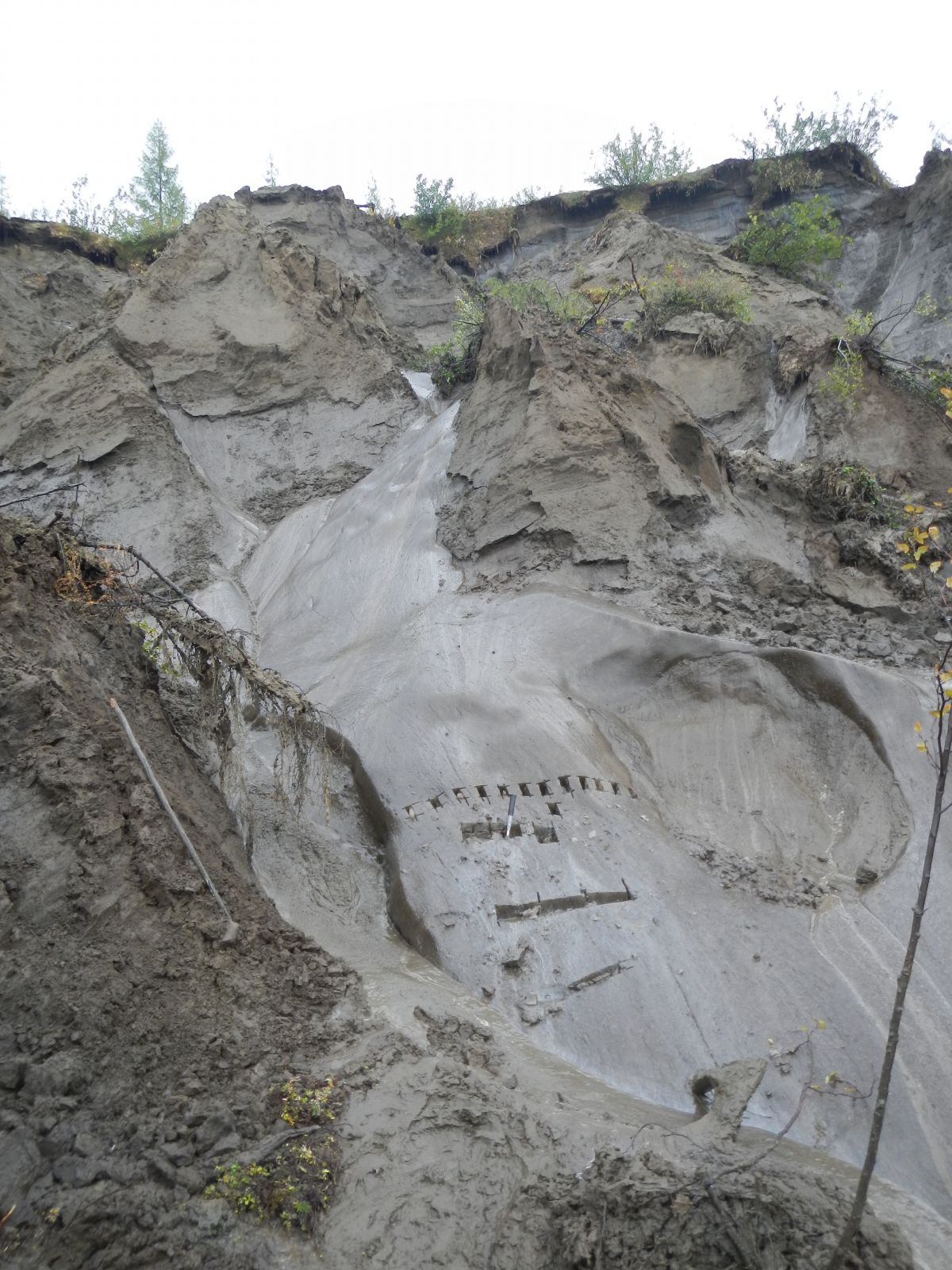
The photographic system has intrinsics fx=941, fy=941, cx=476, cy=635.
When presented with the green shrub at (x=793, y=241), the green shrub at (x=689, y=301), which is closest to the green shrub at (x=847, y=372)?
the green shrub at (x=689, y=301)

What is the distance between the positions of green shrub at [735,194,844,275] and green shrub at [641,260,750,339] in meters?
3.87

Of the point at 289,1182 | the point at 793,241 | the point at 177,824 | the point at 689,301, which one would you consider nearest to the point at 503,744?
the point at 177,824

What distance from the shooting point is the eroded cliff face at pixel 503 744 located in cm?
459

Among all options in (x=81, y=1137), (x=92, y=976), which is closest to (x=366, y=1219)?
(x=81, y=1137)

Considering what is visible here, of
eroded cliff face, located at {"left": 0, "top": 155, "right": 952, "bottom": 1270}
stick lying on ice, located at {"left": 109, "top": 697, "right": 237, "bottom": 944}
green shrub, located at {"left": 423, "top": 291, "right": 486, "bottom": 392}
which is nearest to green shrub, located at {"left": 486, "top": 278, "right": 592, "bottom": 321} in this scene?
green shrub, located at {"left": 423, "top": 291, "right": 486, "bottom": 392}

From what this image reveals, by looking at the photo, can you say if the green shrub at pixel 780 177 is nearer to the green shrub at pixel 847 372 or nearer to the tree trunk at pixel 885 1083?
the green shrub at pixel 847 372

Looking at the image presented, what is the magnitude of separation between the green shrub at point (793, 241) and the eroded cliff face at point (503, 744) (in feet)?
14.1

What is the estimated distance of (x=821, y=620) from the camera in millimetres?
9531

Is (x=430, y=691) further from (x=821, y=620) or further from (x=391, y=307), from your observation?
(x=391, y=307)

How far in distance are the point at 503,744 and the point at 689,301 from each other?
1092 centimetres

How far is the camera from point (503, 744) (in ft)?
26.4

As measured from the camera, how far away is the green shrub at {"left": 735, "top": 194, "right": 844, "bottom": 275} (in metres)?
19.2

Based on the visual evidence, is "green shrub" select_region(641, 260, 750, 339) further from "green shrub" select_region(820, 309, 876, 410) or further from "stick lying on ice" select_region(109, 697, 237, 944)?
"stick lying on ice" select_region(109, 697, 237, 944)

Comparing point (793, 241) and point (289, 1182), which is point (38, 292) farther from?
point (289, 1182)
